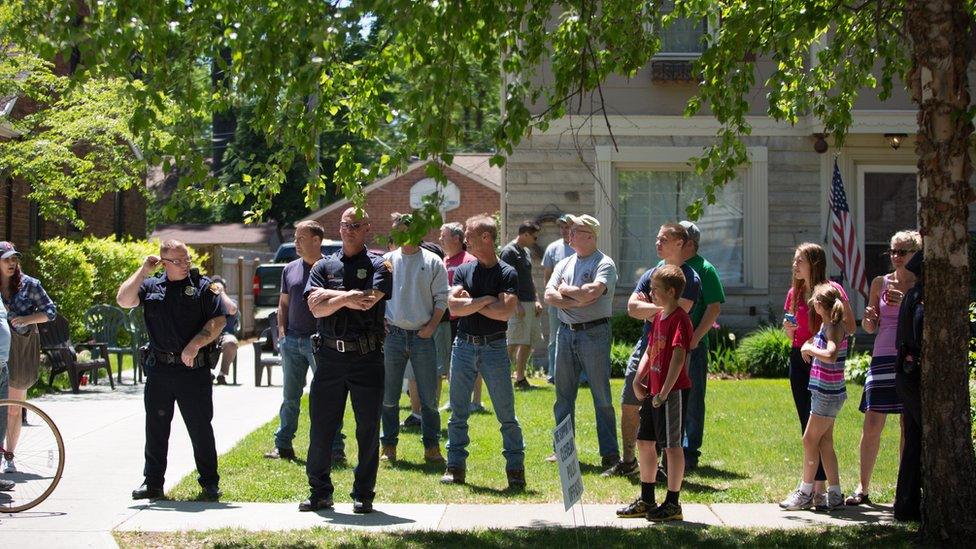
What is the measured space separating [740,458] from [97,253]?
14058 mm

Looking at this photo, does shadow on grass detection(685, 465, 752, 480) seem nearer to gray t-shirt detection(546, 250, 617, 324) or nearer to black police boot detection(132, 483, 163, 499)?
gray t-shirt detection(546, 250, 617, 324)

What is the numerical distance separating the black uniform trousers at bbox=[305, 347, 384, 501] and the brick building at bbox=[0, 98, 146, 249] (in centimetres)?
1090

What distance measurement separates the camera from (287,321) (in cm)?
991

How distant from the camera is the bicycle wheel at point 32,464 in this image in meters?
7.98

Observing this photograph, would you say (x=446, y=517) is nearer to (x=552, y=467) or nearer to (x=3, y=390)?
(x=552, y=467)

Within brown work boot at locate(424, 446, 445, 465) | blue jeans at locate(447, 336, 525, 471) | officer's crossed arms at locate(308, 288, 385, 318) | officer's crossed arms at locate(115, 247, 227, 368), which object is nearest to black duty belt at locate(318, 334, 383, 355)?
officer's crossed arms at locate(308, 288, 385, 318)

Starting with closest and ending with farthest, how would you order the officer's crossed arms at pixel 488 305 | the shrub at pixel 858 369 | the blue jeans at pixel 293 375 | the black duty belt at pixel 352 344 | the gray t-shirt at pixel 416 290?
the black duty belt at pixel 352 344 < the officer's crossed arms at pixel 488 305 < the gray t-shirt at pixel 416 290 < the blue jeans at pixel 293 375 < the shrub at pixel 858 369

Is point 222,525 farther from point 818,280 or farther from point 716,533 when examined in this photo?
point 818,280

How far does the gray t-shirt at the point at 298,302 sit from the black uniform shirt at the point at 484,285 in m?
1.43

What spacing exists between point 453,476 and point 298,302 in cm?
203

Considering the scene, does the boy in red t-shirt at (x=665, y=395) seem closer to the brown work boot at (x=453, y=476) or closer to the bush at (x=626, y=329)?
the brown work boot at (x=453, y=476)

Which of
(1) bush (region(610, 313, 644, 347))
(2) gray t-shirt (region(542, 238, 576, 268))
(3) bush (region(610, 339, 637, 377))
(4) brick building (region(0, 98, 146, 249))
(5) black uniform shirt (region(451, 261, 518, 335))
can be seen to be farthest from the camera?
(4) brick building (region(0, 98, 146, 249))

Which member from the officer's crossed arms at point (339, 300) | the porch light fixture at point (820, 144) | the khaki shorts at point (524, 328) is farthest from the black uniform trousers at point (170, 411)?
the porch light fixture at point (820, 144)

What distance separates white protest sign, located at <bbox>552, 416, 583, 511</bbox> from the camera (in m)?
6.32
